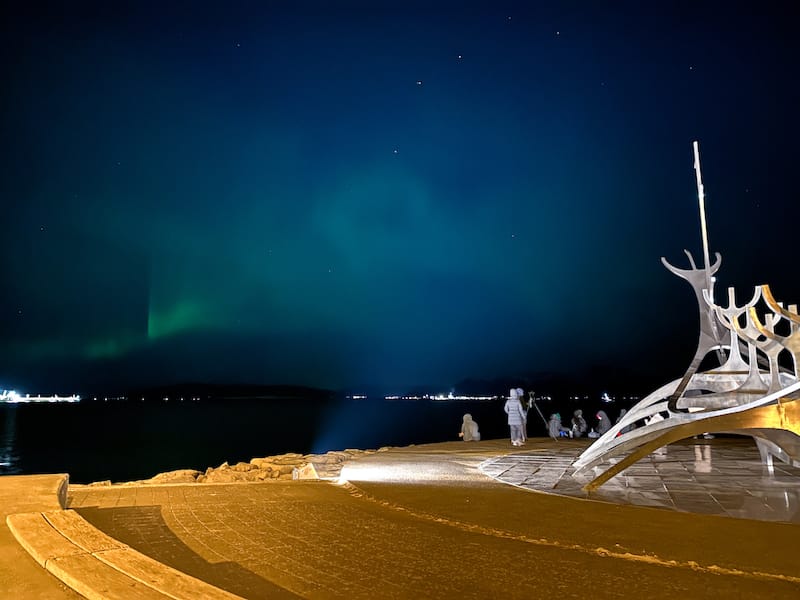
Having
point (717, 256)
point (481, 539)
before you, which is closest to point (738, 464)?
point (717, 256)

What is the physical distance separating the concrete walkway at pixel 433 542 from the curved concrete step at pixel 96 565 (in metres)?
0.40

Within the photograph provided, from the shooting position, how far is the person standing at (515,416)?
54.1 ft

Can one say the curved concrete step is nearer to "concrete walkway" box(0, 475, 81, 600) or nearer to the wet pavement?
"concrete walkway" box(0, 475, 81, 600)

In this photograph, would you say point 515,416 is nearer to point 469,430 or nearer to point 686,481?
point 469,430

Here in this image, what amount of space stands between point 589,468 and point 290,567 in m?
7.16

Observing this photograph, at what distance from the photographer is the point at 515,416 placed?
1667cm

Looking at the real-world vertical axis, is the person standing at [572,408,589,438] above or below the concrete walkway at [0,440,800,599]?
below

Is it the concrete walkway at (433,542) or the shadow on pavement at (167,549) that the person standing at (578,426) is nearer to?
the concrete walkway at (433,542)

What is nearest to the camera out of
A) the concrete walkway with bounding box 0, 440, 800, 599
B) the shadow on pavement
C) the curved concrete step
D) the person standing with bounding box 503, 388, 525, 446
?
the curved concrete step

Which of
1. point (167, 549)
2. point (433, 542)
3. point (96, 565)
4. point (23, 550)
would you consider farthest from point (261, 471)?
point (96, 565)

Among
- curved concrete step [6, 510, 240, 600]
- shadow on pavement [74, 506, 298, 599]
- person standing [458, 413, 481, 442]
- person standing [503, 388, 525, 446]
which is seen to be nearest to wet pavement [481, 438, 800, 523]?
person standing [503, 388, 525, 446]

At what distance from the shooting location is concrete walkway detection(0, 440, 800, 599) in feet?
14.2

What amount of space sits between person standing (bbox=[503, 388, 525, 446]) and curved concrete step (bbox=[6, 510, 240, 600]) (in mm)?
12636

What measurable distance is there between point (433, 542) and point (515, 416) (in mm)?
11492
